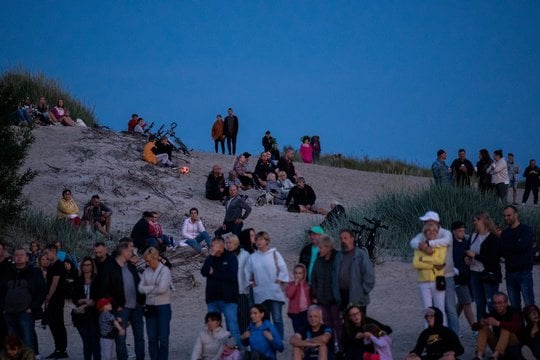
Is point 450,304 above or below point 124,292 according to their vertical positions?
below

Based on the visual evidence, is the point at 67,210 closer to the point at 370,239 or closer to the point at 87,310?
the point at 370,239

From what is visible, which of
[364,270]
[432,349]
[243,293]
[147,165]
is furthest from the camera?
[147,165]

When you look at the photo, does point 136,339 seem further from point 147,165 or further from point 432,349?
point 147,165

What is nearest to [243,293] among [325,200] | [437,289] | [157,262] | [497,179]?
[157,262]

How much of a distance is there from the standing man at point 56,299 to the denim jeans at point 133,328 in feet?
5.66

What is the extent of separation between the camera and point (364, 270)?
14859 mm

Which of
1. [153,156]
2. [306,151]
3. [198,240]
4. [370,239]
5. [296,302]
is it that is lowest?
[296,302]

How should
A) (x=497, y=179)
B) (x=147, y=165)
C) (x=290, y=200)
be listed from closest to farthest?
(x=497, y=179)
(x=290, y=200)
(x=147, y=165)

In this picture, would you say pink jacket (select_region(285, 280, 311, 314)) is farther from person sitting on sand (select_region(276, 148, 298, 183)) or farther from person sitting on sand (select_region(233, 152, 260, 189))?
person sitting on sand (select_region(276, 148, 298, 183))

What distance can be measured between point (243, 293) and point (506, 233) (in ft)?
12.8

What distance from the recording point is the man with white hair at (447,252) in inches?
588

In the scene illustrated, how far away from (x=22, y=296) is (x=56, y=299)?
3.55 ft

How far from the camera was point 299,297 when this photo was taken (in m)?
15.3

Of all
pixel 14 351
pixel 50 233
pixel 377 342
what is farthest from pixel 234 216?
pixel 377 342
